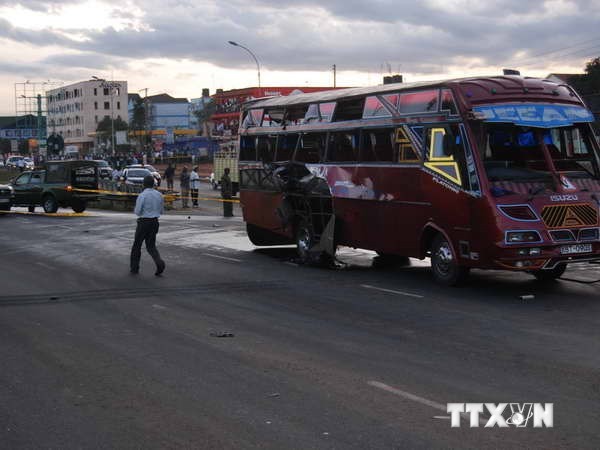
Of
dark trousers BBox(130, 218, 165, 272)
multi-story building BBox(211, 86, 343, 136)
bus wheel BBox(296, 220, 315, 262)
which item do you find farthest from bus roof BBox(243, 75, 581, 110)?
multi-story building BBox(211, 86, 343, 136)

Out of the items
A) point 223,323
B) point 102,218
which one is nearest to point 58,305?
point 223,323

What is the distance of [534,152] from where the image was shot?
13742mm

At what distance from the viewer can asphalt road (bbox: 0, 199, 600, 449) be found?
6.48m

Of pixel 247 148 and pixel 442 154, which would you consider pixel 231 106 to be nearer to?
pixel 247 148

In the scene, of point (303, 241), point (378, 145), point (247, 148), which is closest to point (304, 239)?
point (303, 241)

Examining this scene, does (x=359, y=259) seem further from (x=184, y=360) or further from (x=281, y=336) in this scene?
(x=184, y=360)

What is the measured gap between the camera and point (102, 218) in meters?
32.9

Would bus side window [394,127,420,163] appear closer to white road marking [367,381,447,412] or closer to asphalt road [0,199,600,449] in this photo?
asphalt road [0,199,600,449]

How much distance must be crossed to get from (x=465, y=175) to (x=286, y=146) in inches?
258

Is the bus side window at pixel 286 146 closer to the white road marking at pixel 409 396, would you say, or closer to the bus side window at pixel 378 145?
the bus side window at pixel 378 145

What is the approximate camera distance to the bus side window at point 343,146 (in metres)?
16.8

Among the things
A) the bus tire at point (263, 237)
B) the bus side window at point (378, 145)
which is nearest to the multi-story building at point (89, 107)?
the bus tire at point (263, 237)

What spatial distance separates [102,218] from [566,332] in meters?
24.8

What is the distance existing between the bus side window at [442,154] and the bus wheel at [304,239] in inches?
168
